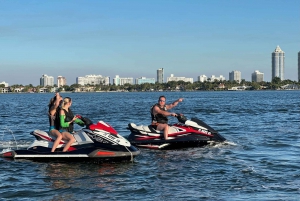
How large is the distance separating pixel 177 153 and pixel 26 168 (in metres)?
4.55

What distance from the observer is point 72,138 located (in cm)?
1288

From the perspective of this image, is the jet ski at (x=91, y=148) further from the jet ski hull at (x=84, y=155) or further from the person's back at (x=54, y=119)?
the person's back at (x=54, y=119)

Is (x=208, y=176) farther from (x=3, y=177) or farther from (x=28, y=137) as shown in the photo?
(x=28, y=137)

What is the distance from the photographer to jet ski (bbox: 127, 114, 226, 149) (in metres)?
15.6

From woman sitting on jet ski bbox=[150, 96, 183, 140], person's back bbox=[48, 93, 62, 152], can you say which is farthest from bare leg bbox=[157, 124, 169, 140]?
person's back bbox=[48, 93, 62, 152]

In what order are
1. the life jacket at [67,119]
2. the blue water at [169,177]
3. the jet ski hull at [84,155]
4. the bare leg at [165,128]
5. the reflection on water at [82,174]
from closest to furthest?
the blue water at [169,177] < the reflection on water at [82,174] < the jet ski hull at [84,155] < the life jacket at [67,119] < the bare leg at [165,128]

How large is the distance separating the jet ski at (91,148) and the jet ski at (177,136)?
2650mm

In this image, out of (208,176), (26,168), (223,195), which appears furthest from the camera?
(26,168)

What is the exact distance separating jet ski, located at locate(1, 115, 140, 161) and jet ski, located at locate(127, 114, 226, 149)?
2650mm

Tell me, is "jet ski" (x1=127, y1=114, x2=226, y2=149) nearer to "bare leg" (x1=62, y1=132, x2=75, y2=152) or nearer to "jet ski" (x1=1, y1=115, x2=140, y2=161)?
"jet ski" (x1=1, y1=115, x2=140, y2=161)

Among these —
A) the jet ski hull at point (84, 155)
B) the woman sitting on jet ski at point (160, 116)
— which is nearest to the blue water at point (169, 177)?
the jet ski hull at point (84, 155)

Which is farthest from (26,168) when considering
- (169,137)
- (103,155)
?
(169,137)

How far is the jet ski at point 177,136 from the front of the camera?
15.6m

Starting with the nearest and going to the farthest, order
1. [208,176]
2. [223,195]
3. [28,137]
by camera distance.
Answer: [223,195] < [208,176] < [28,137]
